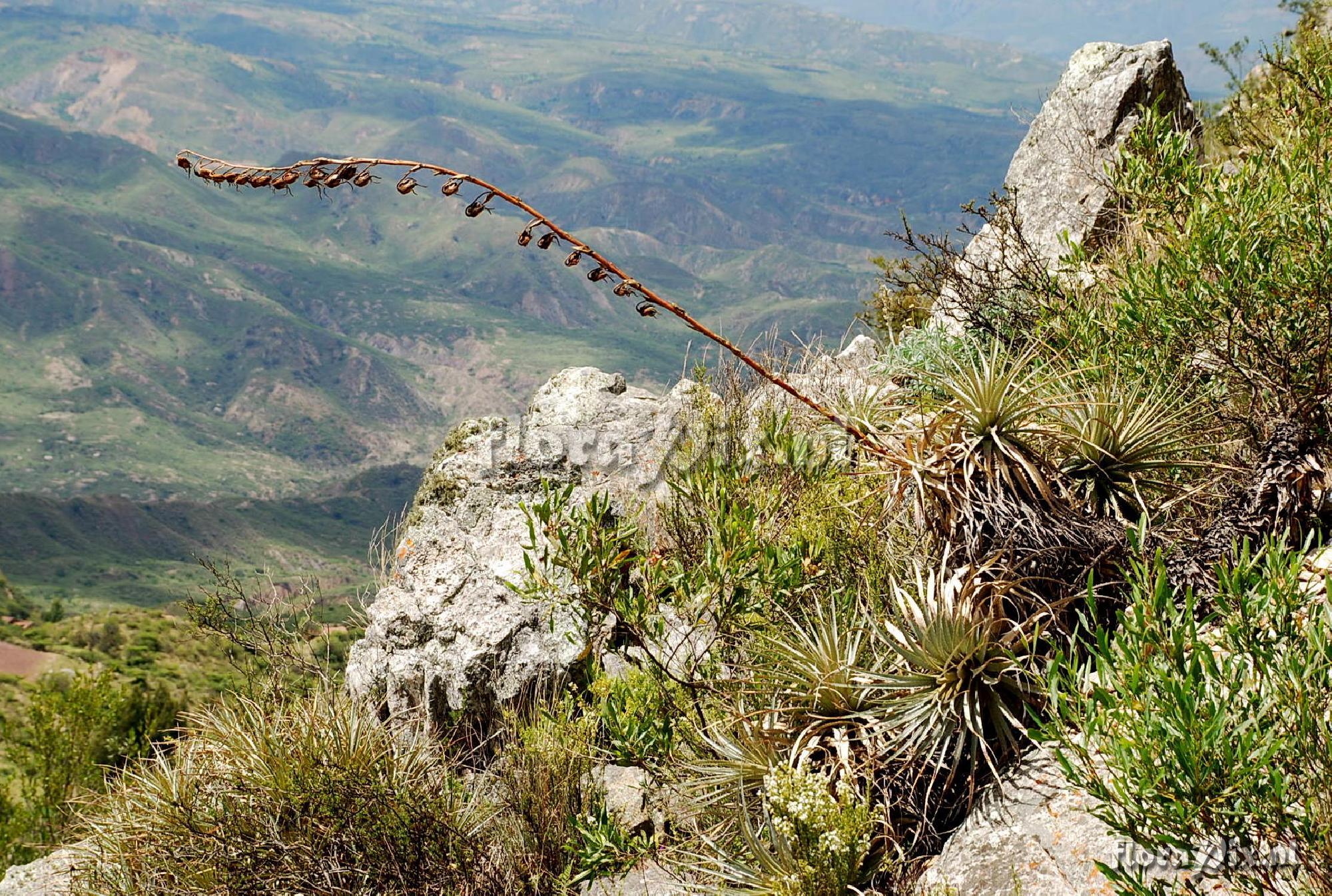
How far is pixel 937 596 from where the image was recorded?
408cm

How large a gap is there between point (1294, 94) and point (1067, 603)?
15.1 feet

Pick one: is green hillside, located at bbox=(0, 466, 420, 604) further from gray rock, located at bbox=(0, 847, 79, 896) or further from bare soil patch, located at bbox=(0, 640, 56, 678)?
gray rock, located at bbox=(0, 847, 79, 896)

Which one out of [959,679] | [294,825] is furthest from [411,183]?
[294,825]

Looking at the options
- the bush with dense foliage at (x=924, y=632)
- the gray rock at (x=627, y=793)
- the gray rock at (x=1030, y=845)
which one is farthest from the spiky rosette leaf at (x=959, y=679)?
the gray rock at (x=627, y=793)

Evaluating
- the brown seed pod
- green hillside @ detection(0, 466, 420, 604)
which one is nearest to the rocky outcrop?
the brown seed pod

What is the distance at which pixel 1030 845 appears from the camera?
3520 millimetres

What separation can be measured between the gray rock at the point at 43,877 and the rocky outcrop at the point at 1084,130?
29.5 ft

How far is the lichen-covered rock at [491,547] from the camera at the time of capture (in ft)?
21.5

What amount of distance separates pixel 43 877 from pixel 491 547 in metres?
3.51

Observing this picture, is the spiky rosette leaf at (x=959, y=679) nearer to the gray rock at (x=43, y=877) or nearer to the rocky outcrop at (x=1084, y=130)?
the gray rock at (x=43, y=877)

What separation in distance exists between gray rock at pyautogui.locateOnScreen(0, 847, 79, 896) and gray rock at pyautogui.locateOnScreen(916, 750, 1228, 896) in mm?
5028

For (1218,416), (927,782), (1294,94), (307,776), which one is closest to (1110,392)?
(1218,416)

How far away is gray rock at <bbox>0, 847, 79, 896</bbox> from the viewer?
573cm

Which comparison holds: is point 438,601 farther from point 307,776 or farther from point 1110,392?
point 1110,392
